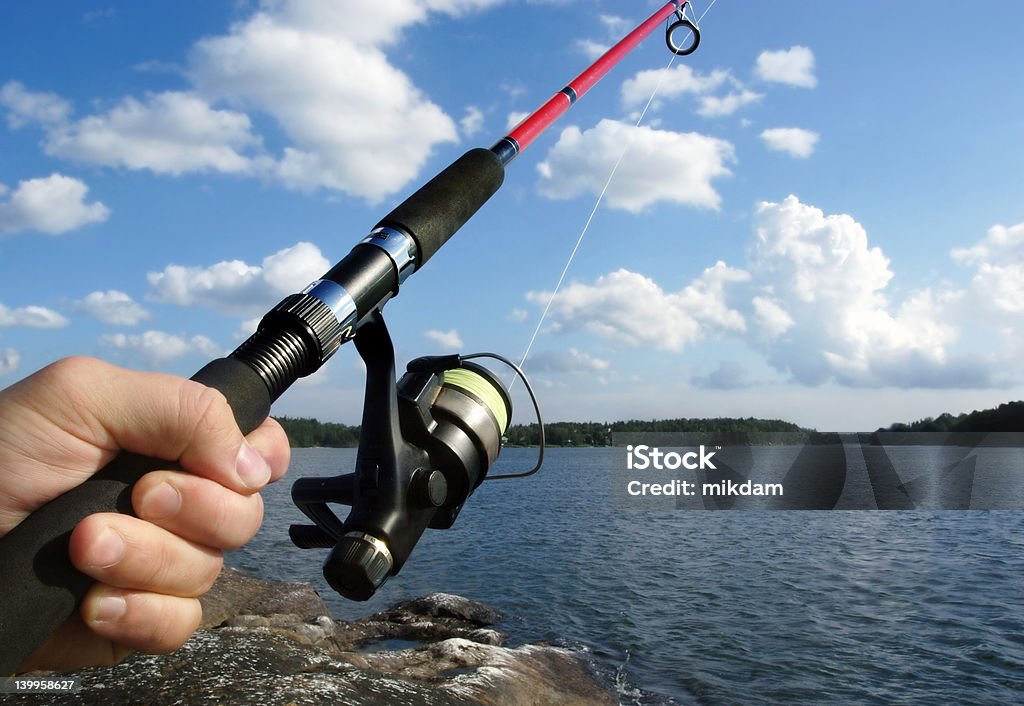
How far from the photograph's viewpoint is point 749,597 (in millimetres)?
12797

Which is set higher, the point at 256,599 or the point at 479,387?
the point at 479,387

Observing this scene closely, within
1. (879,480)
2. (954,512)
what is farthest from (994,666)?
(879,480)

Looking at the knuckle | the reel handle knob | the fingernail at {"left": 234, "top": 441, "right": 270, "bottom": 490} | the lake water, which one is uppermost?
the knuckle

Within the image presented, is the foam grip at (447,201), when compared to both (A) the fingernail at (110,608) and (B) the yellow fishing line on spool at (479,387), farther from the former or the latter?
(A) the fingernail at (110,608)

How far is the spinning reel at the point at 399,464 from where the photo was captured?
1821 millimetres

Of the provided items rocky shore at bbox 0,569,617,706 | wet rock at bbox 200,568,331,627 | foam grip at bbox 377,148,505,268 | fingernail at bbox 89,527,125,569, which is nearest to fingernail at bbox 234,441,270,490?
fingernail at bbox 89,527,125,569

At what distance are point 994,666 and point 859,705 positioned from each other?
2706 millimetres

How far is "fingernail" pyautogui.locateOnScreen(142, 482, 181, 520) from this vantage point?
110cm

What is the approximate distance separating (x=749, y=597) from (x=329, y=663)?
9.41 meters

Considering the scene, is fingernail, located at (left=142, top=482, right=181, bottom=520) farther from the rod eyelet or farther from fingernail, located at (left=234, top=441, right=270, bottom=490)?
the rod eyelet

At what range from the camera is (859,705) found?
777 cm

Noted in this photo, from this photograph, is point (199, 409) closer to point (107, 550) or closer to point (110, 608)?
point (107, 550)

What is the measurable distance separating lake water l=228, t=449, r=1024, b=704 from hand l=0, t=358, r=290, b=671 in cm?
751

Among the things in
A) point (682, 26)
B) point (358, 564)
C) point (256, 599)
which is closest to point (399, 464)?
point (358, 564)
